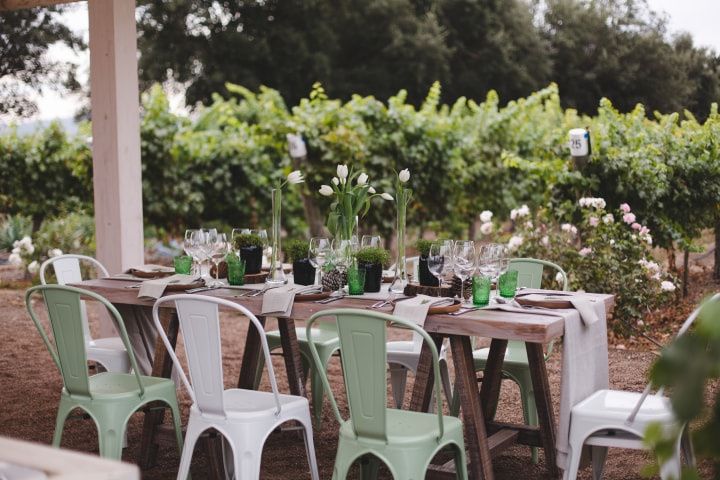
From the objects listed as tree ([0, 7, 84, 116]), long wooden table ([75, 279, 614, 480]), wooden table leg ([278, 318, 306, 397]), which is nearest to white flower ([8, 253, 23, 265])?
tree ([0, 7, 84, 116])

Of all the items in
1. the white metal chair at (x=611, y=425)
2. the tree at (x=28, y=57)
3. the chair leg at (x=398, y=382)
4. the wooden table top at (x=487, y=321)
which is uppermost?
the tree at (x=28, y=57)

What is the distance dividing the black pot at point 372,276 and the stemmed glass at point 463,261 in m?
0.31

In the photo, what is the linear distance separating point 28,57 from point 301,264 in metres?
6.79

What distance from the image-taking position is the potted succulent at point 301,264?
3684mm

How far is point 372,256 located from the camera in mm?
3486

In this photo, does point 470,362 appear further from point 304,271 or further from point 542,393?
point 304,271

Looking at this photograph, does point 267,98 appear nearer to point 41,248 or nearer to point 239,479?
point 41,248

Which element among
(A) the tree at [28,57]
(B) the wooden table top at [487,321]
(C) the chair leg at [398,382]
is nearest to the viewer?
(B) the wooden table top at [487,321]

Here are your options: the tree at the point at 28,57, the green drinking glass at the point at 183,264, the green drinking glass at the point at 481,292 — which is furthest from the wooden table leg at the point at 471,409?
the tree at the point at 28,57

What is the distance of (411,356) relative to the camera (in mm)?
4039

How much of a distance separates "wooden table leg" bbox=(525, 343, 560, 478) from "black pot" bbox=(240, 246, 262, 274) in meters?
1.19

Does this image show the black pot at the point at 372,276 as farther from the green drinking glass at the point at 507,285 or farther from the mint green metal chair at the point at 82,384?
the mint green metal chair at the point at 82,384

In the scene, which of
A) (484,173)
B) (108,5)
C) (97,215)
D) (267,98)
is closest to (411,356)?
(97,215)

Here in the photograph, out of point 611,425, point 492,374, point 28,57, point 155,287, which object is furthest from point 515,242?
A: point 28,57
